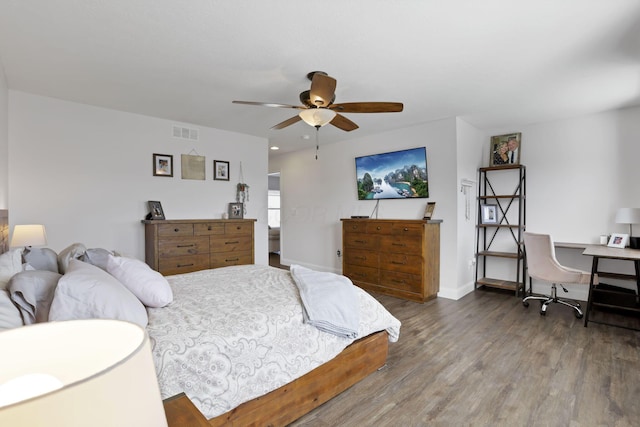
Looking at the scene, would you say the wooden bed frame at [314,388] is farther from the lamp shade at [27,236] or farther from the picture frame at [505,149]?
the picture frame at [505,149]

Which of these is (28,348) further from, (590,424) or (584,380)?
(584,380)

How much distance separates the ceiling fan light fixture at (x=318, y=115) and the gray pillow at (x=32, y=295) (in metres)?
2.19

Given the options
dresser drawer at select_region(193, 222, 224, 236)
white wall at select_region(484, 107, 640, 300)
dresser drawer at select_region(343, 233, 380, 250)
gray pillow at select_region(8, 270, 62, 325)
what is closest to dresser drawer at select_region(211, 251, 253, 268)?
dresser drawer at select_region(193, 222, 224, 236)

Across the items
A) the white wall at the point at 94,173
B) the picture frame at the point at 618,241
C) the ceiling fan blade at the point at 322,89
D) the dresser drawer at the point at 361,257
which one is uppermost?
the ceiling fan blade at the point at 322,89

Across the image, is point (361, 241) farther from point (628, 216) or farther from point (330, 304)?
point (628, 216)

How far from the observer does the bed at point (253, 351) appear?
144 cm

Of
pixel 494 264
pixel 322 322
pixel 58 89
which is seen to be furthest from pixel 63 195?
pixel 494 264

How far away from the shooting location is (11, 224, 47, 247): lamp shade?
2824mm

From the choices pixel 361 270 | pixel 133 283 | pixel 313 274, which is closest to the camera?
pixel 133 283

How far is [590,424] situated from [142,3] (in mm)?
3630

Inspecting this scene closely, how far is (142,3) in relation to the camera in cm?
192

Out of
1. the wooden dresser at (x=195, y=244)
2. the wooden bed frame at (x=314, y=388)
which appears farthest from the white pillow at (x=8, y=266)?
the wooden dresser at (x=195, y=244)

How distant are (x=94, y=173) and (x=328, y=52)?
313cm

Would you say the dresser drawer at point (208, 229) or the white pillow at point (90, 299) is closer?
the white pillow at point (90, 299)
